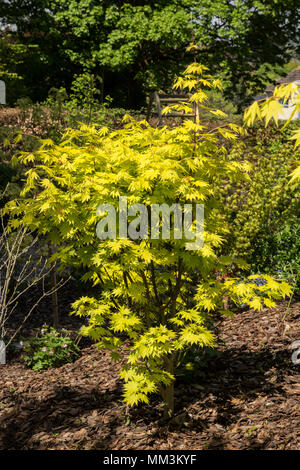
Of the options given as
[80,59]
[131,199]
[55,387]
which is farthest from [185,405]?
[80,59]

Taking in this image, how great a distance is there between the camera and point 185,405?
4.30 metres

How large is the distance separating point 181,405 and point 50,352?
2068 mm

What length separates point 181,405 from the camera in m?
4.31

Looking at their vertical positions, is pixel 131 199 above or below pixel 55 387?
above

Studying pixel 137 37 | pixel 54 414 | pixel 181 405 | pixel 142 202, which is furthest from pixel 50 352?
pixel 137 37

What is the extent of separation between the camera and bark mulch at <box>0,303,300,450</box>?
12.4 ft

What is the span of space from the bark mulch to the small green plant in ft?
0.43

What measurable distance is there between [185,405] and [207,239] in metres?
1.89

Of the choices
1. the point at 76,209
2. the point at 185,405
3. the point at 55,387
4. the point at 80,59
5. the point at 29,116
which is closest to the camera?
the point at 76,209

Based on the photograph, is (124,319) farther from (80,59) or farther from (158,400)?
(80,59)

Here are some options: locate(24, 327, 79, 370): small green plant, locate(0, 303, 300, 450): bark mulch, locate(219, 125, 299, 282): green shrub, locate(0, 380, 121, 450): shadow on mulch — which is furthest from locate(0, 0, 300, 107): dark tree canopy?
locate(0, 380, 121, 450): shadow on mulch

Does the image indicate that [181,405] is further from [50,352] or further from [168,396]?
[50,352]

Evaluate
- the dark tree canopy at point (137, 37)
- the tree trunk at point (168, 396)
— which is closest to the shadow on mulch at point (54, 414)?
the tree trunk at point (168, 396)

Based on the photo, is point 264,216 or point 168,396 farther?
point 264,216
